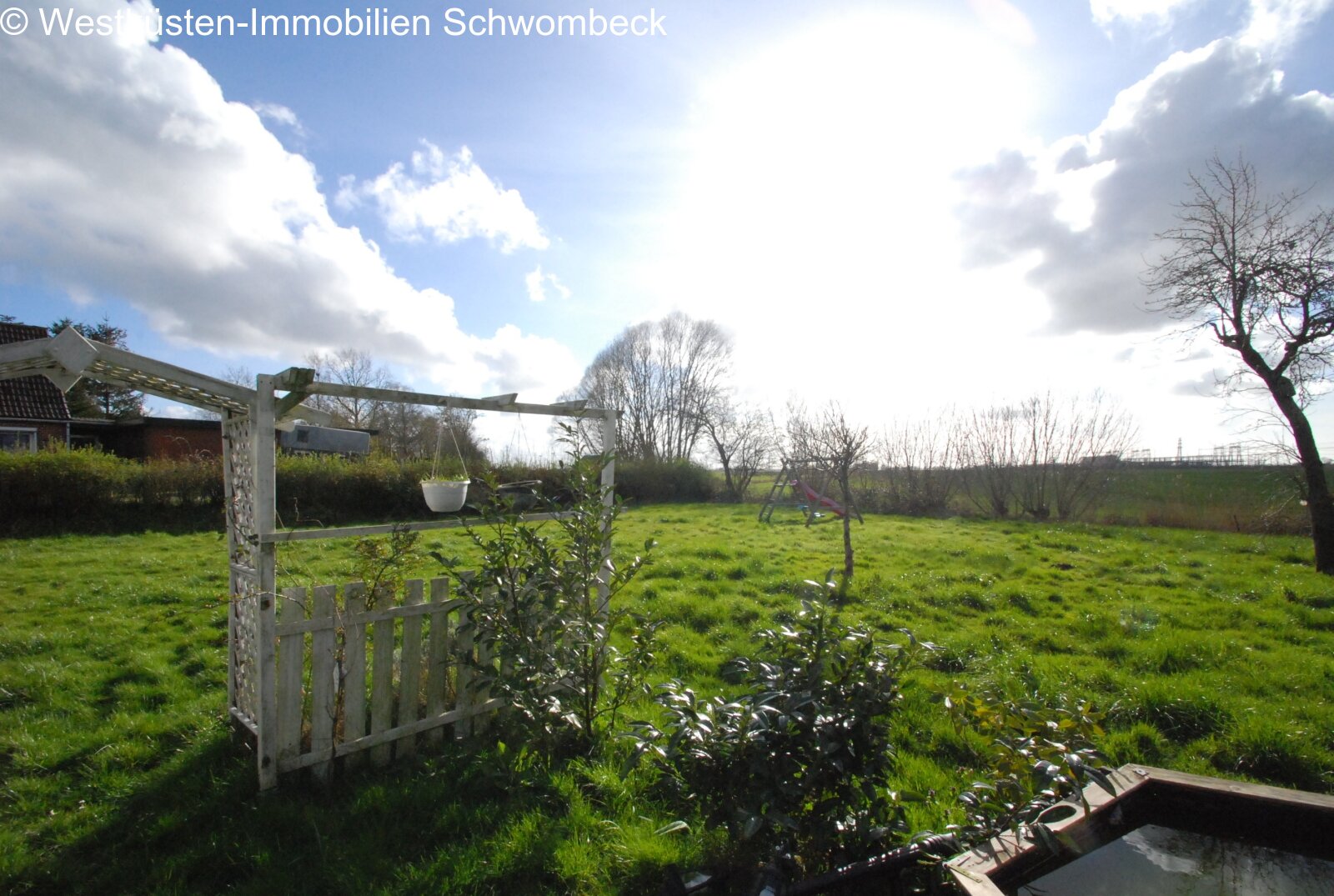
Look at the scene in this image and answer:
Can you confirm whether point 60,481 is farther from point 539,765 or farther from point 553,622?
point 553,622

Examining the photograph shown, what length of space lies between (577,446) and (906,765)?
2.33 metres

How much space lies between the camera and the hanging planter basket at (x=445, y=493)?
3135 mm

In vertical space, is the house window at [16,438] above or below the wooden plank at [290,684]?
above

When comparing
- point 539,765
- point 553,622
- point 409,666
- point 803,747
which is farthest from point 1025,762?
point 409,666

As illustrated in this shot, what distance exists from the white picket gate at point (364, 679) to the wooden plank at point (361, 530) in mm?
249

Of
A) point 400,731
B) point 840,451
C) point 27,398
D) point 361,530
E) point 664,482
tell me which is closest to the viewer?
point 361,530

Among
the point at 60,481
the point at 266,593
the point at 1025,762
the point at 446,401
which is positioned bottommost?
the point at 1025,762

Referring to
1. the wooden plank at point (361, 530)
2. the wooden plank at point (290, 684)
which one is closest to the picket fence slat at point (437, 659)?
the wooden plank at point (361, 530)

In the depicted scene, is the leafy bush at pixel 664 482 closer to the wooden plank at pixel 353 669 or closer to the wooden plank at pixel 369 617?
the wooden plank at pixel 369 617

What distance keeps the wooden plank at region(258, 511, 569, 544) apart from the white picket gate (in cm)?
25

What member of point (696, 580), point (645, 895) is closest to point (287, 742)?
point (645, 895)

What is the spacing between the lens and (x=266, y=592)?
2.74 m

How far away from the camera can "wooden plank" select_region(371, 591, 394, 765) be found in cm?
304

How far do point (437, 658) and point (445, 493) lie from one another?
87 cm
